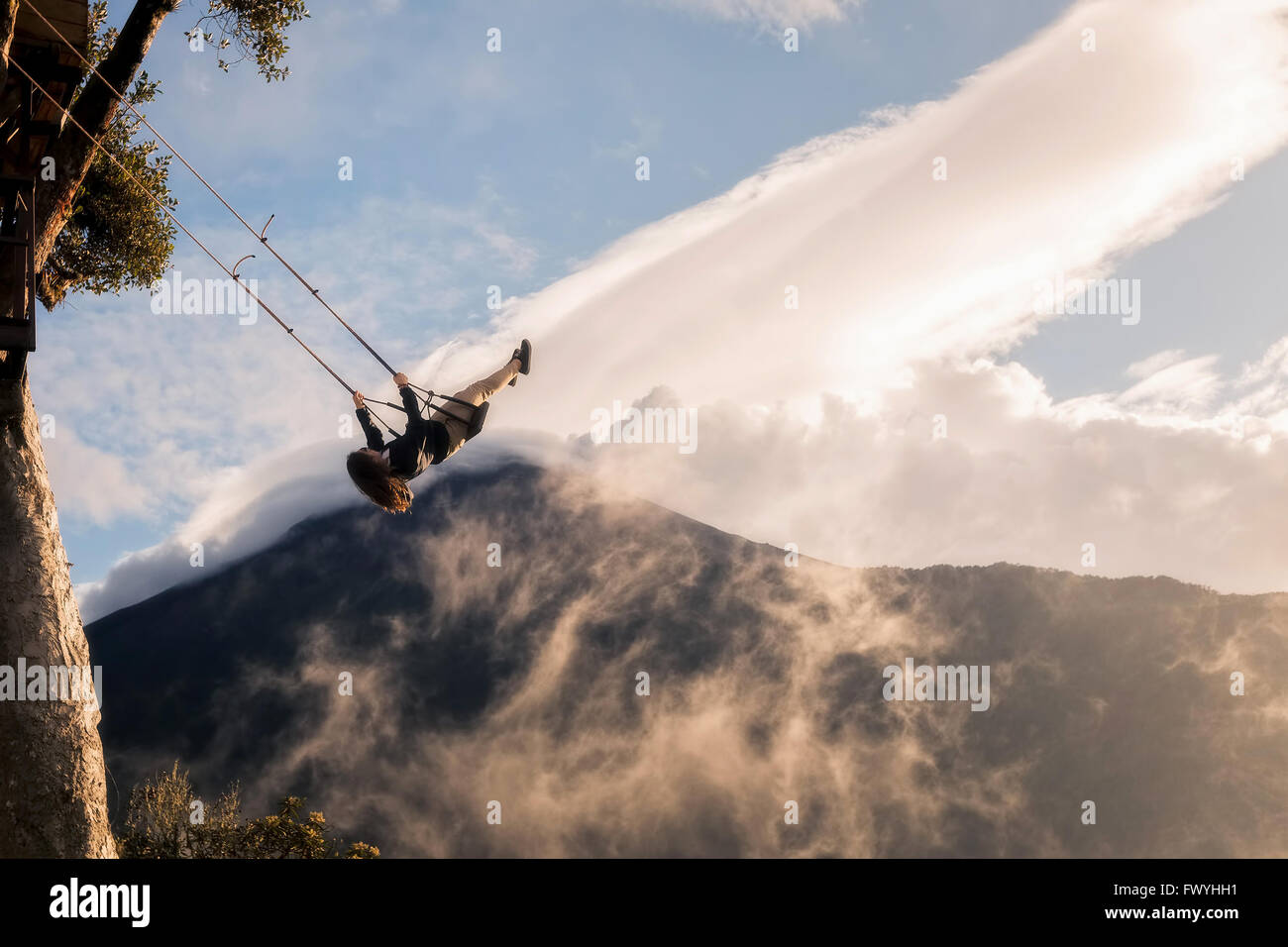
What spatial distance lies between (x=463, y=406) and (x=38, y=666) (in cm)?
539

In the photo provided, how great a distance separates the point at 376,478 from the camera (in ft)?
32.1

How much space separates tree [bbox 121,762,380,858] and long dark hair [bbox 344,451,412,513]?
20.4 metres

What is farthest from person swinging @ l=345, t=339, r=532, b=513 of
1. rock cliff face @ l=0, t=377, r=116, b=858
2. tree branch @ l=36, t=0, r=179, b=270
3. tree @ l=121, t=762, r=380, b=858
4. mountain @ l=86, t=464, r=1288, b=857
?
mountain @ l=86, t=464, r=1288, b=857

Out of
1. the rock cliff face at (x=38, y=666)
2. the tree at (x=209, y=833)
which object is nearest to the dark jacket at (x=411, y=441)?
the rock cliff face at (x=38, y=666)

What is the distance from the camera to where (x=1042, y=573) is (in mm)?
137375

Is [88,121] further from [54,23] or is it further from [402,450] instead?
[402,450]

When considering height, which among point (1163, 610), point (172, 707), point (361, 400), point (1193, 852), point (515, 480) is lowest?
point (1193, 852)

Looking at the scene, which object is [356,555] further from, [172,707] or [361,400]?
[361,400]

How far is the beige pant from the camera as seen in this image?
1082 cm
